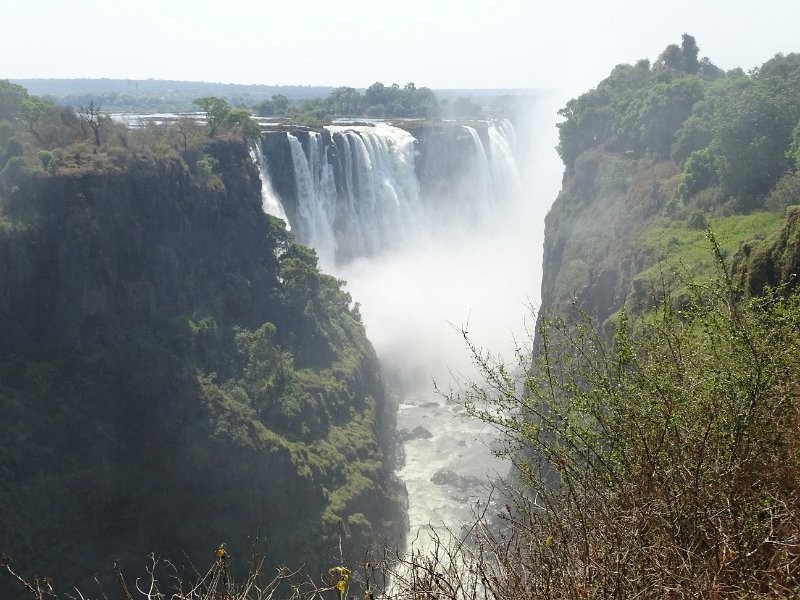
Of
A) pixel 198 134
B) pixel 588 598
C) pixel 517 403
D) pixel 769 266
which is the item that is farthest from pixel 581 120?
pixel 588 598

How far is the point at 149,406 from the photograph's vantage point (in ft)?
98.8

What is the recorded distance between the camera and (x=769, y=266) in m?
18.3

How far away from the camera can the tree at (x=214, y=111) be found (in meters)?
43.7

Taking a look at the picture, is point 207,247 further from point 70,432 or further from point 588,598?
point 588,598

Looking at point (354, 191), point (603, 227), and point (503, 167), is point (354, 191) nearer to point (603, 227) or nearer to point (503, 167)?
point (603, 227)

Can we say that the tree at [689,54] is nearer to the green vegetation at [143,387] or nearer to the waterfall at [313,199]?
the waterfall at [313,199]

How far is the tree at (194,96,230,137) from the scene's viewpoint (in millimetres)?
43688

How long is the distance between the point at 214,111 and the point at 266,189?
7.15m

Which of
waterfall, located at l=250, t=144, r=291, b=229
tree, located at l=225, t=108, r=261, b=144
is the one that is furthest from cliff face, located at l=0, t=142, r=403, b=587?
waterfall, located at l=250, t=144, r=291, b=229

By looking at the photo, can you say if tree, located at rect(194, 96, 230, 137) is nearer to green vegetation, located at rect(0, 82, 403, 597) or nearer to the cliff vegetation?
green vegetation, located at rect(0, 82, 403, 597)

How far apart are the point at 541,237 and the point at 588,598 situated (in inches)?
2917

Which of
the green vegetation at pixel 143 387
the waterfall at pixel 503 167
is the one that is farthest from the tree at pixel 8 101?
the waterfall at pixel 503 167

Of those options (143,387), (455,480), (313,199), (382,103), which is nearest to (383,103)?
(382,103)

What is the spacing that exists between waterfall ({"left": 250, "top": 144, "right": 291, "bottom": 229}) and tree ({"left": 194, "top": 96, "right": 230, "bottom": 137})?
179 inches
